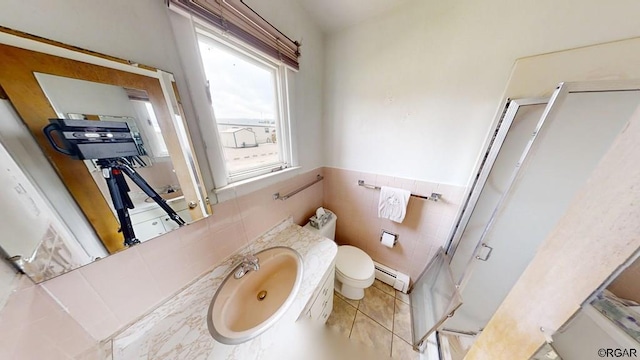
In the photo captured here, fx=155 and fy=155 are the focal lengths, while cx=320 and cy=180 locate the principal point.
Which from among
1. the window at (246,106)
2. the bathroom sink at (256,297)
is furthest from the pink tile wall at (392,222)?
the bathroom sink at (256,297)

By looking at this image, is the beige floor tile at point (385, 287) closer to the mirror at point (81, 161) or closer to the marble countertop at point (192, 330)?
the marble countertop at point (192, 330)

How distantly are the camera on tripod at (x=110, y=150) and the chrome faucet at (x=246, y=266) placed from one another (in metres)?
0.47

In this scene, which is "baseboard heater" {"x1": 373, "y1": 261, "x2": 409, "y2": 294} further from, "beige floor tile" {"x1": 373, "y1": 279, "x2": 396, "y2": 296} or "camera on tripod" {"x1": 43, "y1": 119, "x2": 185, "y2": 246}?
"camera on tripod" {"x1": 43, "y1": 119, "x2": 185, "y2": 246}

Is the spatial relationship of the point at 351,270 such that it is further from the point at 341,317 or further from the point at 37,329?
the point at 37,329

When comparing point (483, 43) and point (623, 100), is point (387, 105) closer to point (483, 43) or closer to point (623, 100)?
point (483, 43)

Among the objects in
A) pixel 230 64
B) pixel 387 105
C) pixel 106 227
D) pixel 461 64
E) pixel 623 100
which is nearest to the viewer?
pixel 106 227

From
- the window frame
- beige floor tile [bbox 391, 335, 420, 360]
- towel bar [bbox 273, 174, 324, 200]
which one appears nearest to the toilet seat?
beige floor tile [bbox 391, 335, 420, 360]

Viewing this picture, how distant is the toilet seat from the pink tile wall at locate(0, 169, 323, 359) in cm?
90

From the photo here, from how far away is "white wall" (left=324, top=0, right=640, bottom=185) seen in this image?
770mm

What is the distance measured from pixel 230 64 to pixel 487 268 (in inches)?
87.4

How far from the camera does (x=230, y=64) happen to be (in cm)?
87

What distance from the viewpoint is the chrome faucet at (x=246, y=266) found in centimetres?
87

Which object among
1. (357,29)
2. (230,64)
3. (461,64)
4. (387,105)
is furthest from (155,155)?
(461,64)

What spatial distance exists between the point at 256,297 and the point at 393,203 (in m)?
1.22
